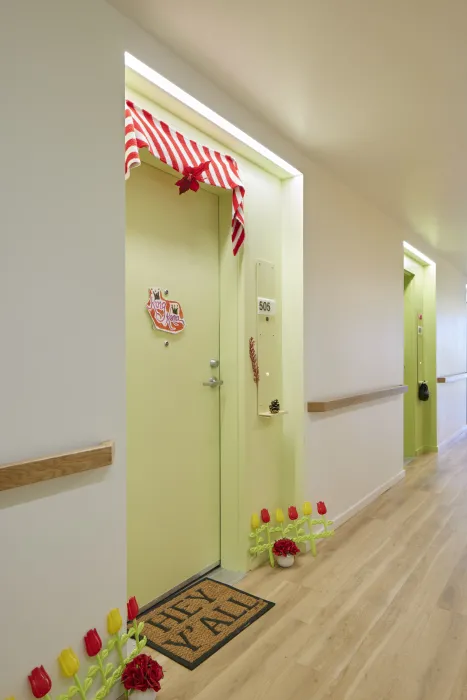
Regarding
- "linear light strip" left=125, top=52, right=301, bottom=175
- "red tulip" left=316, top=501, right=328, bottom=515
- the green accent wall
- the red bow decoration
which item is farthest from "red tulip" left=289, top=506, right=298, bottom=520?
the green accent wall

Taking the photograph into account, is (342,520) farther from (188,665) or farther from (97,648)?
(97,648)

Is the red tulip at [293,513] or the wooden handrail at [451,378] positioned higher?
the wooden handrail at [451,378]

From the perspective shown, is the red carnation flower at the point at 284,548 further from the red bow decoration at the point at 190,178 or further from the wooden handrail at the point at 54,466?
the red bow decoration at the point at 190,178

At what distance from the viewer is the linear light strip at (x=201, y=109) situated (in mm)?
1966

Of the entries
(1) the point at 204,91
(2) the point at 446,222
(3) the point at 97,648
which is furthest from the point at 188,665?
(2) the point at 446,222

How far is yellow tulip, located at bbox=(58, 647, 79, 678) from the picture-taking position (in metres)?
1.52

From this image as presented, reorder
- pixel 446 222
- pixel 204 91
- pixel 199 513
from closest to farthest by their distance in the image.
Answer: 1. pixel 204 91
2. pixel 199 513
3. pixel 446 222

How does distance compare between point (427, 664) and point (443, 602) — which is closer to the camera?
point (427, 664)

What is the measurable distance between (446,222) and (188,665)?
173 inches

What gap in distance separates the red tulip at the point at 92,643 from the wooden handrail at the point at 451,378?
5.57 meters

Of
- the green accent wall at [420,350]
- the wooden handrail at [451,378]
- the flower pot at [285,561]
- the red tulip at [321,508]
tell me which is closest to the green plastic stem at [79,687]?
the flower pot at [285,561]

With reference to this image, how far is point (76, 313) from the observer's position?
5.36 feet

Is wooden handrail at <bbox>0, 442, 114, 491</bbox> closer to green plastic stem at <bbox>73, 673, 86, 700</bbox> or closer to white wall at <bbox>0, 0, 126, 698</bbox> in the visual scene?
white wall at <bbox>0, 0, 126, 698</bbox>

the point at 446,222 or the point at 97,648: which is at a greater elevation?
the point at 446,222
